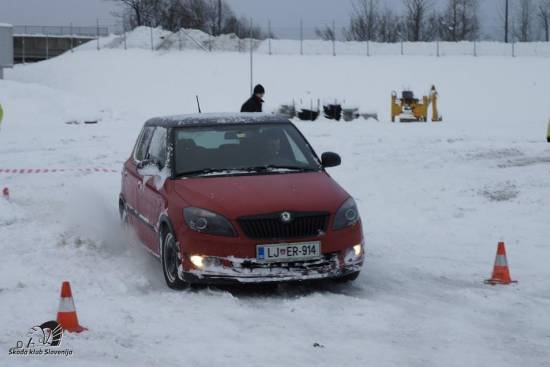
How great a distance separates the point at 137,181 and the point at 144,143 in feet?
2.29

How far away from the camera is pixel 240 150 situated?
854 centimetres

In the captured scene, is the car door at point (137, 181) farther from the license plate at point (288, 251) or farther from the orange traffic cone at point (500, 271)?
the orange traffic cone at point (500, 271)

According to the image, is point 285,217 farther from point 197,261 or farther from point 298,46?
point 298,46

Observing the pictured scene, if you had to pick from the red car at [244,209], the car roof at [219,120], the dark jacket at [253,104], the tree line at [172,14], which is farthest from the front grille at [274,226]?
the tree line at [172,14]

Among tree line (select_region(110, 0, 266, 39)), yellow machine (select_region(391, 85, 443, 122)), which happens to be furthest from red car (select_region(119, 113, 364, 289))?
tree line (select_region(110, 0, 266, 39))

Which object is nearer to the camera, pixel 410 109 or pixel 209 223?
pixel 209 223

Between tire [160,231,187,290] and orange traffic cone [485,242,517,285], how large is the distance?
9.31 feet

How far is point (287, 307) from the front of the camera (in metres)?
6.82

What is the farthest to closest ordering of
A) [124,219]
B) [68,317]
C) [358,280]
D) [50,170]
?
[50,170] < [124,219] < [358,280] < [68,317]

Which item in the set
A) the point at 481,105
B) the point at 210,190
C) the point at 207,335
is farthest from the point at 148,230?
the point at 481,105

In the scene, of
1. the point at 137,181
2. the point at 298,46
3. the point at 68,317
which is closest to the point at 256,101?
the point at 137,181

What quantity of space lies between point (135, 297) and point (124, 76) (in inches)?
1822

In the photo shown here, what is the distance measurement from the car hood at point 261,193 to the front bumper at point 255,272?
0.42m

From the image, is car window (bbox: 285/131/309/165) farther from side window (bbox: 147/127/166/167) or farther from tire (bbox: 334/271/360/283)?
tire (bbox: 334/271/360/283)
